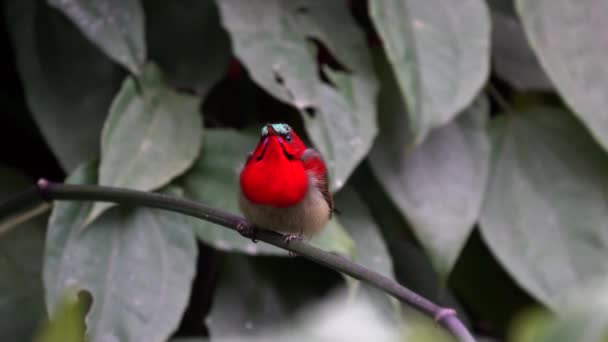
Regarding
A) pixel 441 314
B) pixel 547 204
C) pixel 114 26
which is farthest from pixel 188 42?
pixel 441 314

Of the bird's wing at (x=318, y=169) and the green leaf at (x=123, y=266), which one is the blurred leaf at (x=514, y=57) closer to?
the bird's wing at (x=318, y=169)

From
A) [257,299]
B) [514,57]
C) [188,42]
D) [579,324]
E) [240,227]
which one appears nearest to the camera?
[579,324]

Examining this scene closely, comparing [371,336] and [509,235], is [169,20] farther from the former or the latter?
[371,336]

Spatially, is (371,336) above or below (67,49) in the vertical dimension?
above

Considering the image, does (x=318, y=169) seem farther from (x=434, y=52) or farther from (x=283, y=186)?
(x=434, y=52)

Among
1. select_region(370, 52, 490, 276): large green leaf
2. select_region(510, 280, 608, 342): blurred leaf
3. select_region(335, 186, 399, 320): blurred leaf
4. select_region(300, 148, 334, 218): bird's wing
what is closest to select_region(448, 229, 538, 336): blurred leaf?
select_region(370, 52, 490, 276): large green leaf

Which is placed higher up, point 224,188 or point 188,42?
point 188,42

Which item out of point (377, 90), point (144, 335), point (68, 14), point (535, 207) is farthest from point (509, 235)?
point (68, 14)
